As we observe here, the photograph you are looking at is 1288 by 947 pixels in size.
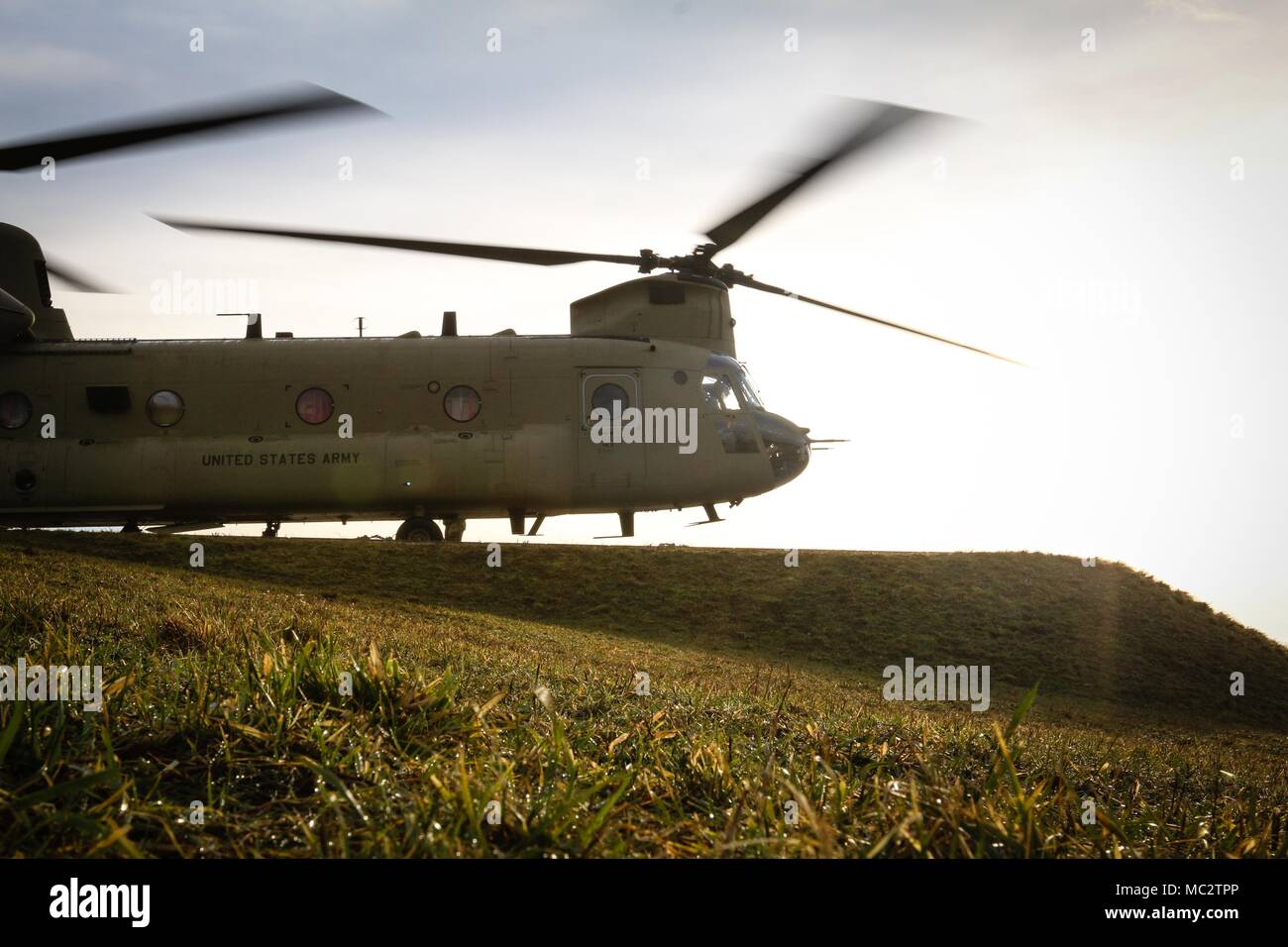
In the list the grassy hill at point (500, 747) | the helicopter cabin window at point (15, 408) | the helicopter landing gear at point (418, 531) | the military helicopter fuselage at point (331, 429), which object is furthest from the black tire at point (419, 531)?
the helicopter cabin window at point (15, 408)

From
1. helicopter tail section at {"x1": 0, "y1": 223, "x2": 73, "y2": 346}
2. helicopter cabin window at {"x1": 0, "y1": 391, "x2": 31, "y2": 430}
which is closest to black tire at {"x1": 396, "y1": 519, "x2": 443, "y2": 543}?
helicopter cabin window at {"x1": 0, "y1": 391, "x2": 31, "y2": 430}

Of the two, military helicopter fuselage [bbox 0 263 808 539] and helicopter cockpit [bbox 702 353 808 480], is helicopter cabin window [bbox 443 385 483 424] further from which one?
helicopter cockpit [bbox 702 353 808 480]

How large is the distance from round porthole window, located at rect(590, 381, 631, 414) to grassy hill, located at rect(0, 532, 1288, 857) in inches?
175

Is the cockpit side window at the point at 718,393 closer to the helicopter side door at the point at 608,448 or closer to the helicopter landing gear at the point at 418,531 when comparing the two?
the helicopter side door at the point at 608,448

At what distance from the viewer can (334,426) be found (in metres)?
18.6

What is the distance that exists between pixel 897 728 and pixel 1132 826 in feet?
7.63

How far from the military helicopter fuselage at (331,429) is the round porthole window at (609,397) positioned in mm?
Answer: 24

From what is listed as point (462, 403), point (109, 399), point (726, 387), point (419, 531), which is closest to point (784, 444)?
point (726, 387)

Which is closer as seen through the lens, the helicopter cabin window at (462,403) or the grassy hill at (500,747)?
the grassy hill at (500,747)

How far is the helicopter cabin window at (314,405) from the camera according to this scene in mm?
18609

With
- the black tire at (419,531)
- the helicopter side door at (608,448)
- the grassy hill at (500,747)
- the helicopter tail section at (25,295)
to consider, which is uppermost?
the helicopter tail section at (25,295)

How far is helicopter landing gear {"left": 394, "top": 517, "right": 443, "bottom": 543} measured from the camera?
1953cm

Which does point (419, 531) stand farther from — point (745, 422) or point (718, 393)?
point (745, 422)
